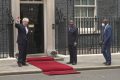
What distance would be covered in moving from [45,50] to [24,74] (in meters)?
3.97

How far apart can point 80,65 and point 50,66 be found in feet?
4.33

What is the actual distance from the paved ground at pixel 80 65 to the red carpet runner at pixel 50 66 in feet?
1.08

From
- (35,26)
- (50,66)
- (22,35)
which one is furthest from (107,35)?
(35,26)

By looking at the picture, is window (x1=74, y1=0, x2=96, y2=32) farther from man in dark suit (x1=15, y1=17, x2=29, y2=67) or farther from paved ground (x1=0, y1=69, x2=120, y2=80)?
paved ground (x1=0, y1=69, x2=120, y2=80)

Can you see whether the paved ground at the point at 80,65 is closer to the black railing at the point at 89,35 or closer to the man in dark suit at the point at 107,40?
the man in dark suit at the point at 107,40

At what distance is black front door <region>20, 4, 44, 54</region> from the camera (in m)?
18.4

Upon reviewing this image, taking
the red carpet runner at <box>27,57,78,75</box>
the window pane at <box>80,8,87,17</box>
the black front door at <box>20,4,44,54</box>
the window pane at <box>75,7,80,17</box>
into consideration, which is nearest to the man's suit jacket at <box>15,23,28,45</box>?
the red carpet runner at <box>27,57,78,75</box>

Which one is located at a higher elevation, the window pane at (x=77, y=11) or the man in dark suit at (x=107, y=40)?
the window pane at (x=77, y=11)

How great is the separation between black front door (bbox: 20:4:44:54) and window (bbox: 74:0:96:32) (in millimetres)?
1696

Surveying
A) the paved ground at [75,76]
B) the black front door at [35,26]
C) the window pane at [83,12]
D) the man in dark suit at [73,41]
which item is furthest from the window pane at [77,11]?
the paved ground at [75,76]

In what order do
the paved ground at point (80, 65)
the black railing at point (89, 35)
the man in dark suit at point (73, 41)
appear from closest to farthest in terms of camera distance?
1. the paved ground at point (80, 65)
2. the man in dark suit at point (73, 41)
3. the black railing at point (89, 35)

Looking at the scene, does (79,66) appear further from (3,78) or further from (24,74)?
(3,78)

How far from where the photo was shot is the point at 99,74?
1462 centimetres

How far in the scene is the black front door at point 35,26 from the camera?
1844cm
